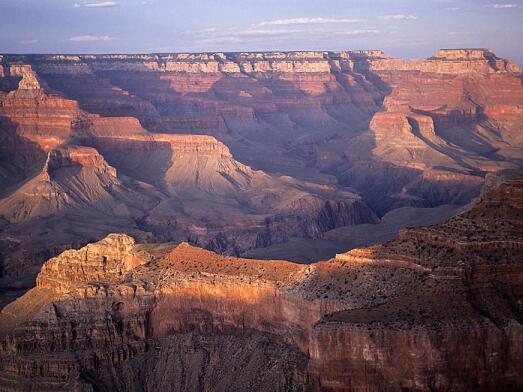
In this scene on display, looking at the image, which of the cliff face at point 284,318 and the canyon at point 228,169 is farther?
the canyon at point 228,169

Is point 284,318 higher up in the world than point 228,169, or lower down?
lower down

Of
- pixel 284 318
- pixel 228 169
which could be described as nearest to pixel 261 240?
pixel 228 169

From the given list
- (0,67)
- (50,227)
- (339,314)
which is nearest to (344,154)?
(0,67)

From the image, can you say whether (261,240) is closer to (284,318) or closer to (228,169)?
(228,169)

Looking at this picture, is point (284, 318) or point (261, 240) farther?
point (261, 240)

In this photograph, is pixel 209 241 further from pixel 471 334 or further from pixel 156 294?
pixel 471 334
